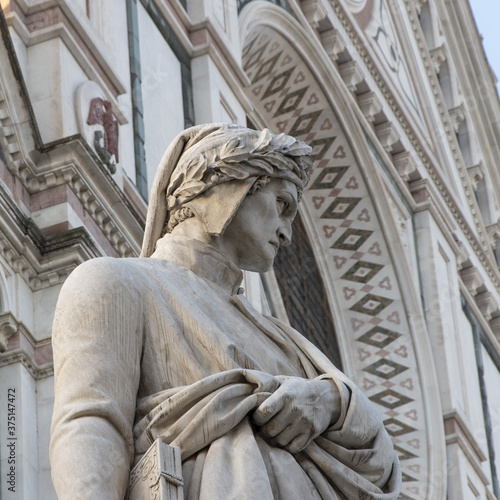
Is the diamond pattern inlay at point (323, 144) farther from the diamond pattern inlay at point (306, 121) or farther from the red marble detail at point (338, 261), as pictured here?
the red marble detail at point (338, 261)

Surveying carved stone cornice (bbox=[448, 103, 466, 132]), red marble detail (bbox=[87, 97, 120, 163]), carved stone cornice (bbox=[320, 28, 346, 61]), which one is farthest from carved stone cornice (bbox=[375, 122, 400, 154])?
red marble detail (bbox=[87, 97, 120, 163])

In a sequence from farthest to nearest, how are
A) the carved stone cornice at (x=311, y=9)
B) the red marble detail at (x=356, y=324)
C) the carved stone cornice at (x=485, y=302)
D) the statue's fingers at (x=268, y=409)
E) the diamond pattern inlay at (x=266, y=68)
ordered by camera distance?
the carved stone cornice at (x=485, y=302)
the red marble detail at (x=356, y=324)
the carved stone cornice at (x=311, y=9)
the diamond pattern inlay at (x=266, y=68)
the statue's fingers at (x=268, y=409)

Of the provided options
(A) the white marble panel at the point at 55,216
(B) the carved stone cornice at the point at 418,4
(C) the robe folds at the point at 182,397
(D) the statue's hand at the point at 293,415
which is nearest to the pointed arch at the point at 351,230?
(B) the carved stone cornice at the point at 418,4

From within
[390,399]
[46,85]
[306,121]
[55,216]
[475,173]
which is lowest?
[55,216]

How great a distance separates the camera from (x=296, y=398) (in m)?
2.49

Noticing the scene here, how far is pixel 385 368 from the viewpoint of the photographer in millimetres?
11680

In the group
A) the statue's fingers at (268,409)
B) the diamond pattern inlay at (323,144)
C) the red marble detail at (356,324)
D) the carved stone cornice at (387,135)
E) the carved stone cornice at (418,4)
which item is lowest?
the statue's fingers at (268,409)

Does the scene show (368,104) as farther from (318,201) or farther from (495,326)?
(495,326)

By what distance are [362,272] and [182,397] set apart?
9757 millimetres

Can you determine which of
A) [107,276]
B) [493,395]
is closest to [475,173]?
[493,395]

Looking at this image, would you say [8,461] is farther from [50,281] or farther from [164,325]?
[164,325]

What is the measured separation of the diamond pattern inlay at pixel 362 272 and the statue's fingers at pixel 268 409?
9.64 meters

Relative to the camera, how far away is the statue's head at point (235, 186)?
2797mm

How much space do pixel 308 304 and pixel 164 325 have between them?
914cm
